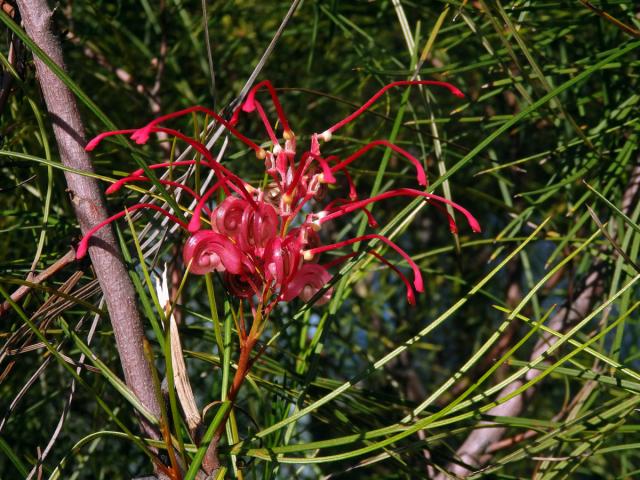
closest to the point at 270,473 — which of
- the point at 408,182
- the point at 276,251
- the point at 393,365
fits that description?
the point at 276,251

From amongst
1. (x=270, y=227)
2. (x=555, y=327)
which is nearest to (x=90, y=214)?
(x=270, y=227)

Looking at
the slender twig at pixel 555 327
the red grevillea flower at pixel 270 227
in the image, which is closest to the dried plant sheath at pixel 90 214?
the red grevillea flower at pixel 270 227

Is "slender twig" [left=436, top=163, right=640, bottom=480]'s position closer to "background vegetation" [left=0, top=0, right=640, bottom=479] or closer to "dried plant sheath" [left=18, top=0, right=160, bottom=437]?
"background vegetation" [left=0, top=0, right=640, bottom=479]

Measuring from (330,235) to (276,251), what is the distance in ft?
1.93

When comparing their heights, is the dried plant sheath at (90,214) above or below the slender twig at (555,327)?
above

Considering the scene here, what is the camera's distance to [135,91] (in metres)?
0.68

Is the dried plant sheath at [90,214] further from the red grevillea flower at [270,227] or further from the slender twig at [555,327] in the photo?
the slender twig at [555,327]

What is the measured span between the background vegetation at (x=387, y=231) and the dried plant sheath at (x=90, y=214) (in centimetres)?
1

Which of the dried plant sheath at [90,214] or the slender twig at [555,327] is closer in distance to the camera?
the dried plant sheath at [90,214]

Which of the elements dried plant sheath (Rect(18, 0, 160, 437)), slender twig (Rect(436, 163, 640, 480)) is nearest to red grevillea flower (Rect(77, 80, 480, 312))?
dried plant sheath (Rect(18, 0, 160, 437))

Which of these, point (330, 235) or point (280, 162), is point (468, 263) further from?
point (280, 162)

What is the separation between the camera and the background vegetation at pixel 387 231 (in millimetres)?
349

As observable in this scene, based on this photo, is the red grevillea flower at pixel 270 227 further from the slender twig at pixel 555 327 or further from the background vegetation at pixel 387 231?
the slender twig at pixel 555 327

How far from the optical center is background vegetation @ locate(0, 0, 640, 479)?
349 mm
